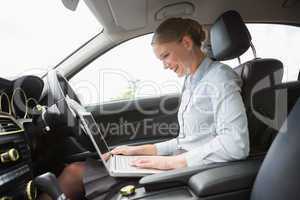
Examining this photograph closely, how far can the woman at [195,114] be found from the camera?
51.4 inches

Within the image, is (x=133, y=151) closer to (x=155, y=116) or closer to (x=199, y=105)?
(x=199, y=105)

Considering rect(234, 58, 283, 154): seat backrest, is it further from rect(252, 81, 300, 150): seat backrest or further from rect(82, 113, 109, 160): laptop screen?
rect(82, 113, 109, 160): laptop screen

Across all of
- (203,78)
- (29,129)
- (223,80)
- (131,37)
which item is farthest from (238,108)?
(131,37)

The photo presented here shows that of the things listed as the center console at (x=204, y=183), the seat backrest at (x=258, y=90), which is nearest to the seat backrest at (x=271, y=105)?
the seat backrest at (x=258, y=90)

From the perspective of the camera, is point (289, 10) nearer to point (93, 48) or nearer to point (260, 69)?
point (260, 69)

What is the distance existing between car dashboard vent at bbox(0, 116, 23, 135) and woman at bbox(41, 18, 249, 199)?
485 millimetres

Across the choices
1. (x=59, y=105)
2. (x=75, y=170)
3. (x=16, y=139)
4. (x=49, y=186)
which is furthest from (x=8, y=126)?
(x=75, y=170)

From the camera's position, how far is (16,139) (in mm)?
1086

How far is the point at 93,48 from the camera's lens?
2188 mm

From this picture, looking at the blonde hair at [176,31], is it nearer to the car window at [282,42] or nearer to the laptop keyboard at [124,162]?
the laptop keyboard at [124,162]

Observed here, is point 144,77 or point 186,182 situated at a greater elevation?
point 144,77

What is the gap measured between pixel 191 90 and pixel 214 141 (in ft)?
0.99

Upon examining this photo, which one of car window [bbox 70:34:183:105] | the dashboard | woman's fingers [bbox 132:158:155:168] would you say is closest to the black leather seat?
woman's fingers [bbox 132:158:155:168]

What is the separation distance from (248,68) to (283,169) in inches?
29.8
